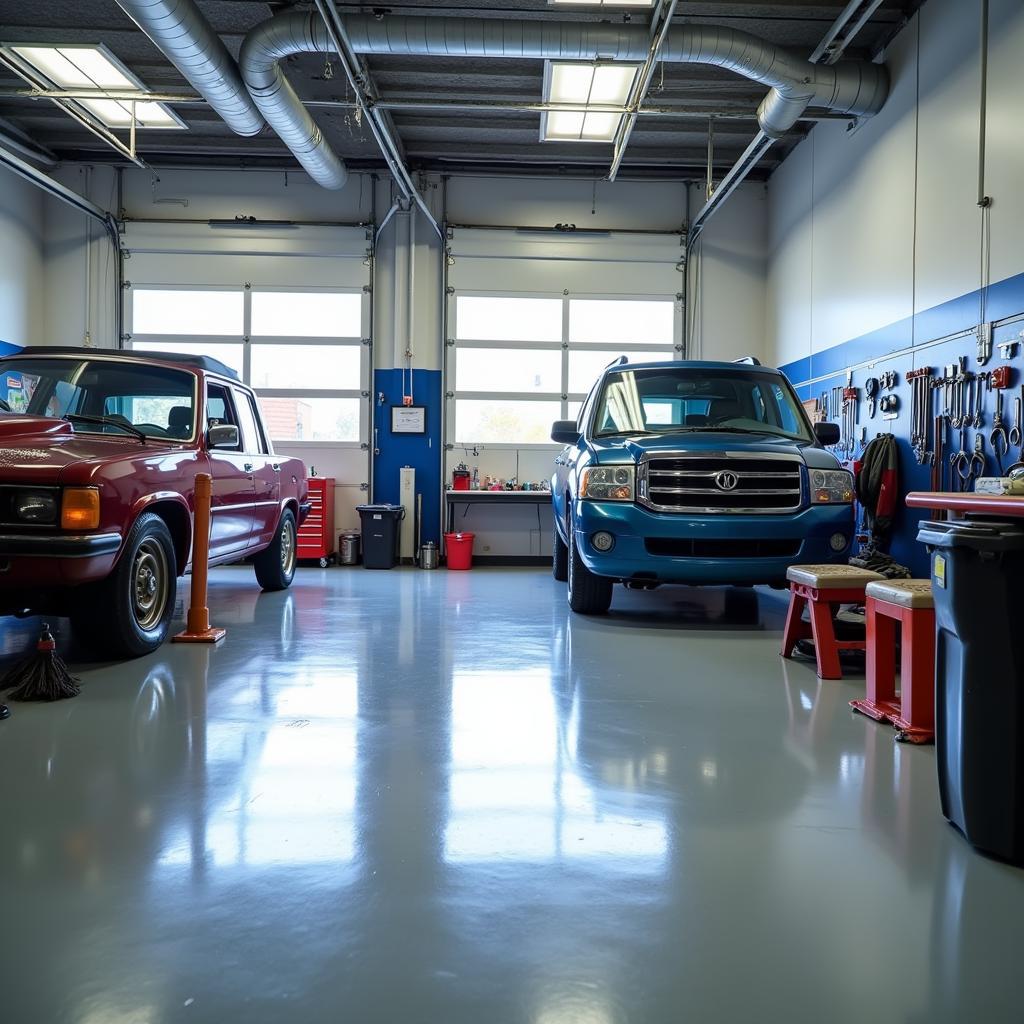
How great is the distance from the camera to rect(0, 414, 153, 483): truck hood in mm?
3477

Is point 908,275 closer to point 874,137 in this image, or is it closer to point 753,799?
point 874,137

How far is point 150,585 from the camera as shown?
429cm

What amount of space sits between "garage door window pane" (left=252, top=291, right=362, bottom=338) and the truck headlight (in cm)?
737

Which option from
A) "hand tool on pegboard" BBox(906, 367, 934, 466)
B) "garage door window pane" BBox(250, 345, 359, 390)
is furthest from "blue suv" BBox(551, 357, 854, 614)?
"garage door window pane" BBox(250, 345, 359, 390)

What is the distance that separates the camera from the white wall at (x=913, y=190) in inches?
213

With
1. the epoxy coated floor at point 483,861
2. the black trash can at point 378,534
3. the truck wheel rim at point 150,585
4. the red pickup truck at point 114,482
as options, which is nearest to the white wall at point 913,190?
the epoxy coated floor at point 483,861

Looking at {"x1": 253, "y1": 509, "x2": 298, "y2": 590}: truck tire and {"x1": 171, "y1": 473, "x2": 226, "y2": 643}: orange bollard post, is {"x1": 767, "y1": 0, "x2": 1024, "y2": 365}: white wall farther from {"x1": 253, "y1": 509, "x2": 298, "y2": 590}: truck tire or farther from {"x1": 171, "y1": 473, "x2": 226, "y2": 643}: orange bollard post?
{"x1": 253, "y1": 509, "x2": 298, "y2": 590}: truck tire

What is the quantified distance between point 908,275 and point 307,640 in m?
5.92

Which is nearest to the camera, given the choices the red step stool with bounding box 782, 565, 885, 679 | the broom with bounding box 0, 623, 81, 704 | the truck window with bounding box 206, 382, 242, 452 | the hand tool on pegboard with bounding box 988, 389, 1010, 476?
the broom with bounding box 0, 623, 81, 704

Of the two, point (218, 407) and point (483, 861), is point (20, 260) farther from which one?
point (483, 861)

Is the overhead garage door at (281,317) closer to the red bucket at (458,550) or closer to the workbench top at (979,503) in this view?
the red bucket at (458,550)

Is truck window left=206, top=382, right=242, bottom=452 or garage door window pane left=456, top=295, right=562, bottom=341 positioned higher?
garage door window pane left=456, top=295, right=562, bottom=341

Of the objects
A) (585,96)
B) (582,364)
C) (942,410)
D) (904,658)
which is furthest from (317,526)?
(904,658)

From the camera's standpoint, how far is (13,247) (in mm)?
9602
